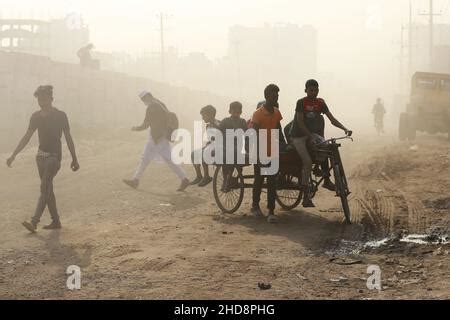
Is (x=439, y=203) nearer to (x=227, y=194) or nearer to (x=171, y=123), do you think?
(x=227, y=194)

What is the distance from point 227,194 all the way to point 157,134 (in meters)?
2.66

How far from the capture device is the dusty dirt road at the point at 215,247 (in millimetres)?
5020

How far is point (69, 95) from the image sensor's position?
30781 mm

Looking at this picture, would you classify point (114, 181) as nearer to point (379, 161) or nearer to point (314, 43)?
point (379, 161)

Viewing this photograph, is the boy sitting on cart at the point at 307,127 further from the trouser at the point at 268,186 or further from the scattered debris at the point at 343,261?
the scattered debris at the point at 343,261

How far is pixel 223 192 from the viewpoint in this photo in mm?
8414

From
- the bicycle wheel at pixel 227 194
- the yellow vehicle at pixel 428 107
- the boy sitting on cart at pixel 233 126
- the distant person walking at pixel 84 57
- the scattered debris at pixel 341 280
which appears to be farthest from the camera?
the distant person walking at pixel 84 57

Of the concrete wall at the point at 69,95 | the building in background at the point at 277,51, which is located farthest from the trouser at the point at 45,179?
the building in background at the point at 277,51

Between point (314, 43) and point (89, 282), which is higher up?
point (314, 43)

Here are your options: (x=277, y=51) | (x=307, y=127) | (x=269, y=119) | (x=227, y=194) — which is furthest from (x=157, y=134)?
(x=277, y=51)

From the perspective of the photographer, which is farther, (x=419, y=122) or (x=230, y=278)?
(x=419, y=122)

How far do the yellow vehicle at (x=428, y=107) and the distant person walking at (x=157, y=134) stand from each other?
43.2ft

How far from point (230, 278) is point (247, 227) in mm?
2304
